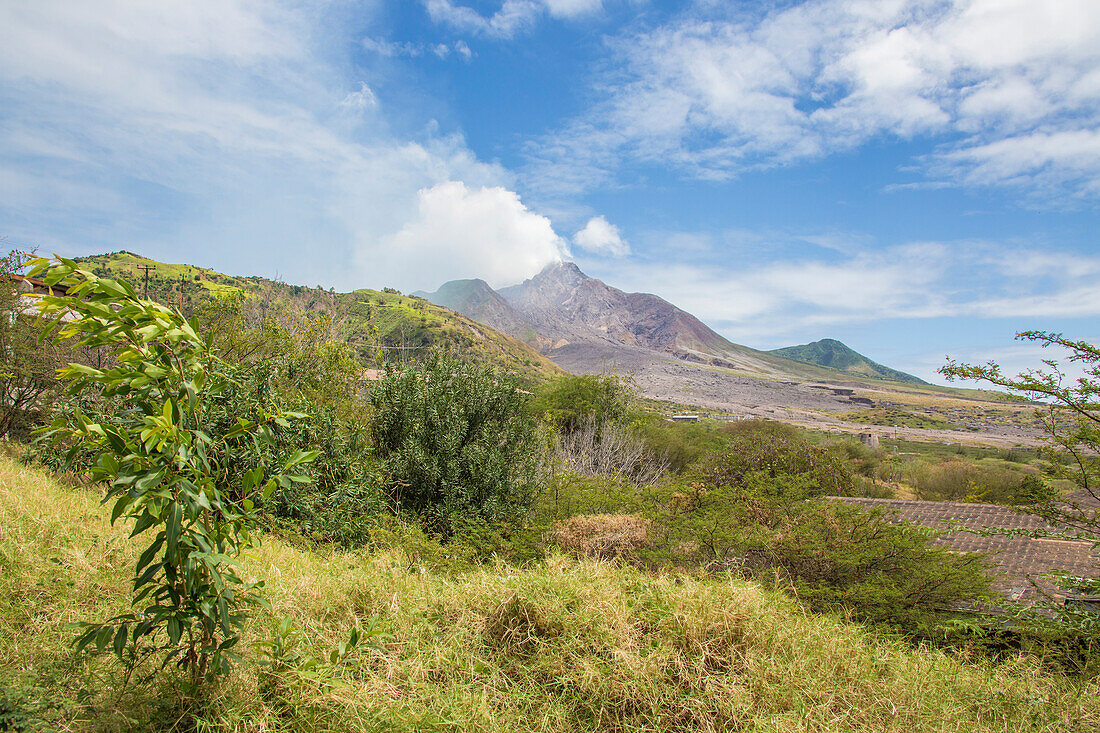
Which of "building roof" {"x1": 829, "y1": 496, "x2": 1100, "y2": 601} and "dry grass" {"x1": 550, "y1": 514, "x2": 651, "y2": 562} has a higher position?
"dry grass" {"x1": 550, "y1": 514, "x2": 651, "y2": 562}

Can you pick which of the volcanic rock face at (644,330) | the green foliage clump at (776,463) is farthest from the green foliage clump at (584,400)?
the volcanic rock face at (644,330)

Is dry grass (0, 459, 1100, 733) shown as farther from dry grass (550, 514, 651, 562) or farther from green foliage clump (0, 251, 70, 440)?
green foliage clump (0, 251, 70, 440)

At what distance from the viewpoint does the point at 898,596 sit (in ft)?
19.3

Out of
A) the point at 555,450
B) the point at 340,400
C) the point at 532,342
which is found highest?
the point at 532,342

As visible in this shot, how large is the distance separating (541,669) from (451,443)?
553 cm

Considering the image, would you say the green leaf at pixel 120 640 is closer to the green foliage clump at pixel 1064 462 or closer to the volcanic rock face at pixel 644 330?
the green foliage clump at pixel 1064 462

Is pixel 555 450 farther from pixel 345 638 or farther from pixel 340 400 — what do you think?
pixel 345 638

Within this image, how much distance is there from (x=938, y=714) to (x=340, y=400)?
9.82m

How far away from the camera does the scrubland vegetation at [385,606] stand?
2.12 meters

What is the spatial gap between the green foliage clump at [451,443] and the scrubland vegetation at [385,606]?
2.03 ft

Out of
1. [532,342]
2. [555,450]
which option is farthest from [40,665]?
[532,342]

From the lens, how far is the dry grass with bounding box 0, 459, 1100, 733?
2615 mm

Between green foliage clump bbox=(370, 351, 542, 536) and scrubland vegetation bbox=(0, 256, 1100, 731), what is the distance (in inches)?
24.3

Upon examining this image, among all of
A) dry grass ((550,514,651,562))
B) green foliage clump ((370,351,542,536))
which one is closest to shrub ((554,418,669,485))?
green foliage clump ((370,351,542,536))
